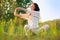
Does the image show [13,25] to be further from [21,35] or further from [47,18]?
[47,18]

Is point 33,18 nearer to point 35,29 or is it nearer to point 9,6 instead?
point 35,29

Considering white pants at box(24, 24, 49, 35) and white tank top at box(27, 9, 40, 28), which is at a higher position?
white tank top at box(27, 9, 40, 28)

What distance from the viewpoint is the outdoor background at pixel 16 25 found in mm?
1770

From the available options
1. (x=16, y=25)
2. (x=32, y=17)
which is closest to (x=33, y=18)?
(x=32, y=17)

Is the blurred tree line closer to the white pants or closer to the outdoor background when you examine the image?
the outdoor background

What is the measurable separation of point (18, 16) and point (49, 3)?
31 centimetres

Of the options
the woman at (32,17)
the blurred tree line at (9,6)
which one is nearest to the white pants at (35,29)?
the woman at (32,17)

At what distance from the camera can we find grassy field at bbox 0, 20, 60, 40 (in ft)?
5.79

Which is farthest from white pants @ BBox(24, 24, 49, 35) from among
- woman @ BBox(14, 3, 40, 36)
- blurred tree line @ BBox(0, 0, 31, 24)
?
blurred tree line @ BBox(0, 0, 31, 24)

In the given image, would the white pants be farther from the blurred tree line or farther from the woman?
the blurred tree line

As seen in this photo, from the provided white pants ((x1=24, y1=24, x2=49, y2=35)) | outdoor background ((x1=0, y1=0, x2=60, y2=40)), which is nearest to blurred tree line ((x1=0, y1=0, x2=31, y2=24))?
outdoor background ((x1=0, y1=0, x2=60, y2=40))

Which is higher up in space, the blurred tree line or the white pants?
the blurred tree line

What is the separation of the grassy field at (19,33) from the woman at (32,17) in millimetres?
41

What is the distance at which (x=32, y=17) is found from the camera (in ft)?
5.94
